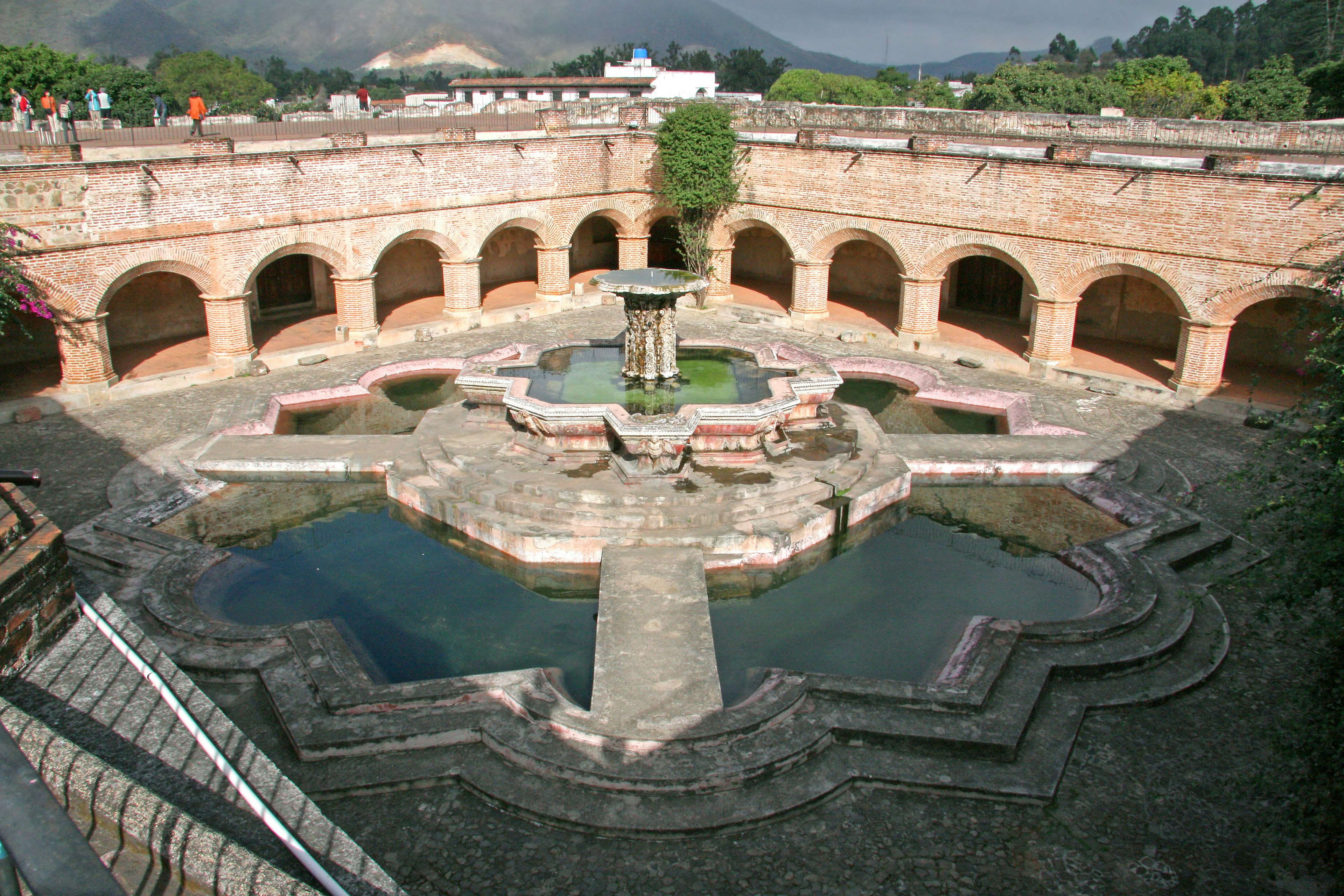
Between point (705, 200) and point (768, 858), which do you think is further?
point (705, 200)

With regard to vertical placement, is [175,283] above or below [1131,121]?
below

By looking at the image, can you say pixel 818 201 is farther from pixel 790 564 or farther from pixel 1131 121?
pixel 790 564

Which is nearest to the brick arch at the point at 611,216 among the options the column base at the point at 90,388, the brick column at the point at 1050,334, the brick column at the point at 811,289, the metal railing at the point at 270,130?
the metal railing at the point at 270,130

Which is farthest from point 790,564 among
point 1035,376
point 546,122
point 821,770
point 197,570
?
point 546,122

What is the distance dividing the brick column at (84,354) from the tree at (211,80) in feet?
215

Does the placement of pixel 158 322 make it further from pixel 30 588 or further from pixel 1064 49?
pixel 1064 49

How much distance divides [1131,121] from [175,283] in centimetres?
1930

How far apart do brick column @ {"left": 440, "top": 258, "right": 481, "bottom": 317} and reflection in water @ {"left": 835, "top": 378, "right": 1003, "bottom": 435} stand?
309 inches

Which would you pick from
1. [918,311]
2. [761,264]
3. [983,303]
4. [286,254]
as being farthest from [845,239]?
[286,254]

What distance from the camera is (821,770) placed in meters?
7.06

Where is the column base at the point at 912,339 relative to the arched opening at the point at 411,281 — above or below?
below

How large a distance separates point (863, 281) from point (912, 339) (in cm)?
467

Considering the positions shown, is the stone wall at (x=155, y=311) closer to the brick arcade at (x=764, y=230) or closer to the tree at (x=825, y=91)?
the brick arcade at (x=764, y=230)

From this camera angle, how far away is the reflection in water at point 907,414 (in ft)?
48.1
